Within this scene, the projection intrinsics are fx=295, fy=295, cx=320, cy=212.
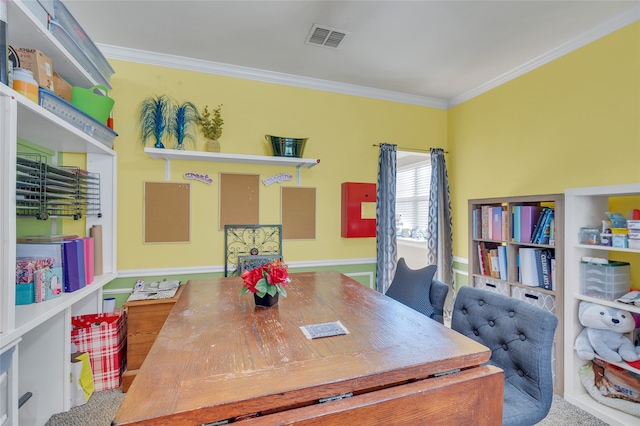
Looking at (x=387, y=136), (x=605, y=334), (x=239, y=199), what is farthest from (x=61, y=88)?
(x=605, y=334)

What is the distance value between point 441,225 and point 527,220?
1203 millimetres

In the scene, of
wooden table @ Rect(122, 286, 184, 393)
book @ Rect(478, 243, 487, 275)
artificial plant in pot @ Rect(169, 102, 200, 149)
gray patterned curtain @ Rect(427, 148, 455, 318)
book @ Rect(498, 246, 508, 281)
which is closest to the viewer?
wooden table @ Rect(122, 286, 184, 393)

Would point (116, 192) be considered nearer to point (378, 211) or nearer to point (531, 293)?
point (378, 211)

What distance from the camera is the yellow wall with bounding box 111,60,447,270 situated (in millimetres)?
2643

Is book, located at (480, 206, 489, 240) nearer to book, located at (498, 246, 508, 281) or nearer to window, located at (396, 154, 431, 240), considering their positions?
book, located at (498, 246, 508, 281)

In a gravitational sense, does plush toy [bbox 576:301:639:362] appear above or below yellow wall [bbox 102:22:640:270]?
below

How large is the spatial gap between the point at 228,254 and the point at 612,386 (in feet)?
10.2

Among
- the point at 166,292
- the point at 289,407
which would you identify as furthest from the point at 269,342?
the point at 166,292

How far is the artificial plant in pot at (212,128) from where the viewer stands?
2732 millimetres

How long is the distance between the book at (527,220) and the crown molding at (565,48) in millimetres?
1318

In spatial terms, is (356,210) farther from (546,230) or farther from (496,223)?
(546,230)

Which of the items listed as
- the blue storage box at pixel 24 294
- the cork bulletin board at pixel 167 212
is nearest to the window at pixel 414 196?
the cork bulletin board at pixel 167 212

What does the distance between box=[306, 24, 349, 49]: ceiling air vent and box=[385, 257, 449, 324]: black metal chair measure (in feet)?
6.32

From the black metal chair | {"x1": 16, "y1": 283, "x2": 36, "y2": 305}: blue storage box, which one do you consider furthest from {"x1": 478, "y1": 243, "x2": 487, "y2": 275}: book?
{"x1": 16, "y1": 283, "x2": 36, "y2": 305}: blue storage box
